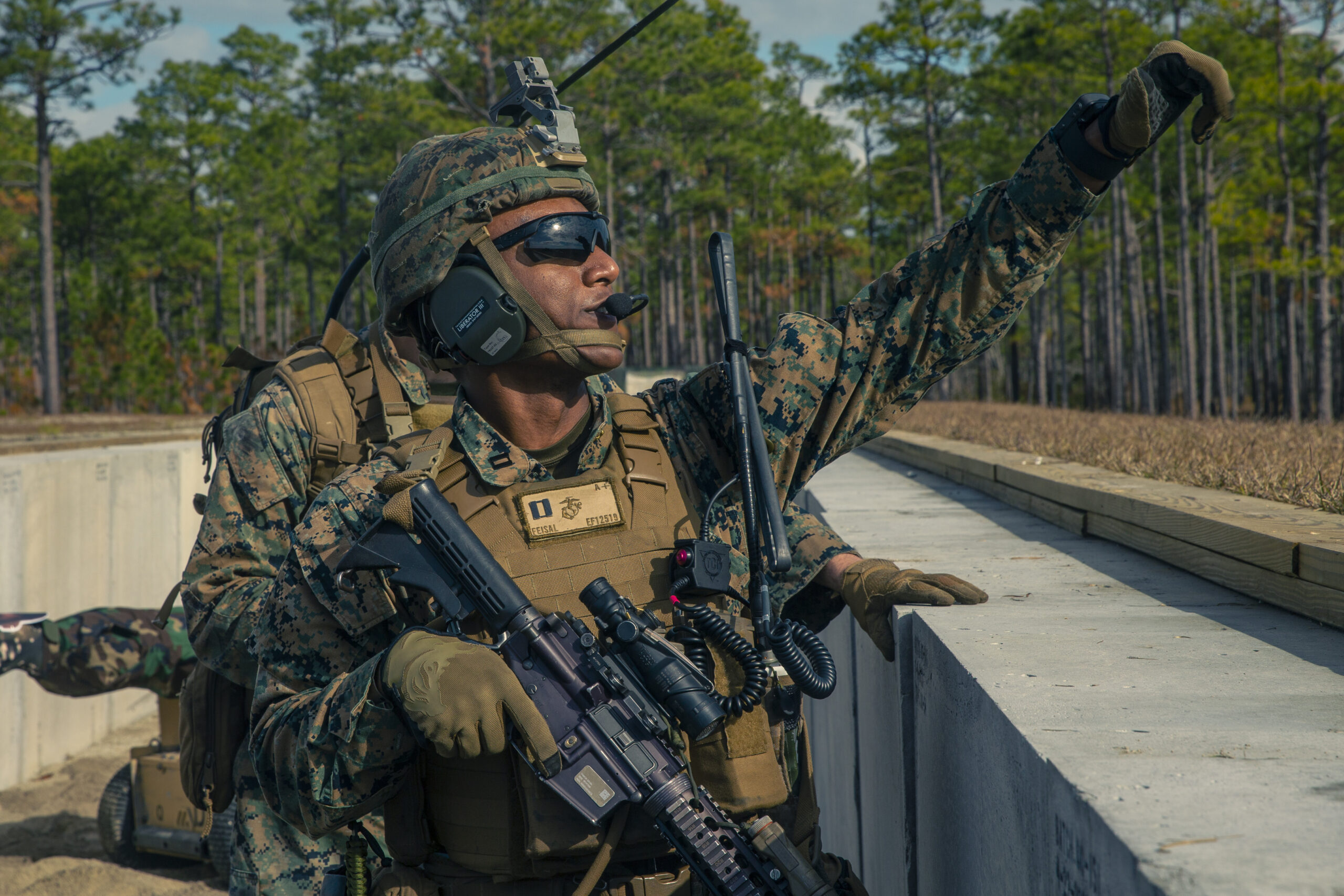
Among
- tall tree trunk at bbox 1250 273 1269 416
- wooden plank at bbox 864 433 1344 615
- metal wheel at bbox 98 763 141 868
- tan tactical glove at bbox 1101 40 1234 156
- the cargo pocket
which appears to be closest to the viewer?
tan tactical glove at bbox 1101 40 1234 156

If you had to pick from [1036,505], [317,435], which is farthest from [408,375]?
[1036,505]

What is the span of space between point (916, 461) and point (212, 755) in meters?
6.03

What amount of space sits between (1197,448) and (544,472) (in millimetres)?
5175

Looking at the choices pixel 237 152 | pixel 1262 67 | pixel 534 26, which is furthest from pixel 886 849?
pixel 237 152

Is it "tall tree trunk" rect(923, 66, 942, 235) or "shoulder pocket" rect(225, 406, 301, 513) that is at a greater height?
"tall tree trunk" rect(923, 66, 942, 235)

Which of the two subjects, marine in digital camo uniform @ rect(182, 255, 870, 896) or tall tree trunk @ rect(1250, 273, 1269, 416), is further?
tall tree trunk @ rect(1250, 273, 1269, 416)

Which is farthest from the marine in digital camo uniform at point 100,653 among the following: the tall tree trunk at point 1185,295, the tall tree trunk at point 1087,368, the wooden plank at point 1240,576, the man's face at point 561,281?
the tall tree trunk at point 1087,368

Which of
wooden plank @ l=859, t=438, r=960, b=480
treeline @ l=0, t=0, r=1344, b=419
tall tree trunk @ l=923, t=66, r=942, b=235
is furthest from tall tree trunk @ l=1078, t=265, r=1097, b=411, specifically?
wooden plank @ l=859, t=438, r=960, b=480

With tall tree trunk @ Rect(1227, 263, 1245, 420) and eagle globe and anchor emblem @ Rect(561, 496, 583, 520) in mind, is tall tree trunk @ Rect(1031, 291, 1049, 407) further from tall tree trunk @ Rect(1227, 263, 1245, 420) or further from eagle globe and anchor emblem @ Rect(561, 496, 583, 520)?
eagle globe and anchor emblem @ Rect(561, 496, 583, 520)

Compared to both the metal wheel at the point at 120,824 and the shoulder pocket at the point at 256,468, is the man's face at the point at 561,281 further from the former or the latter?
the metal wheel at the point at 120,824

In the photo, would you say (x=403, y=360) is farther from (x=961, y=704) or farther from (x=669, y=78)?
(x=669, y=78)

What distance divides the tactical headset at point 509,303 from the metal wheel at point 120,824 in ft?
14.8

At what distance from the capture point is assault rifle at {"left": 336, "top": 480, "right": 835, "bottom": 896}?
64.0 inches

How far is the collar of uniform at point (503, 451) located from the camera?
1.95 m
